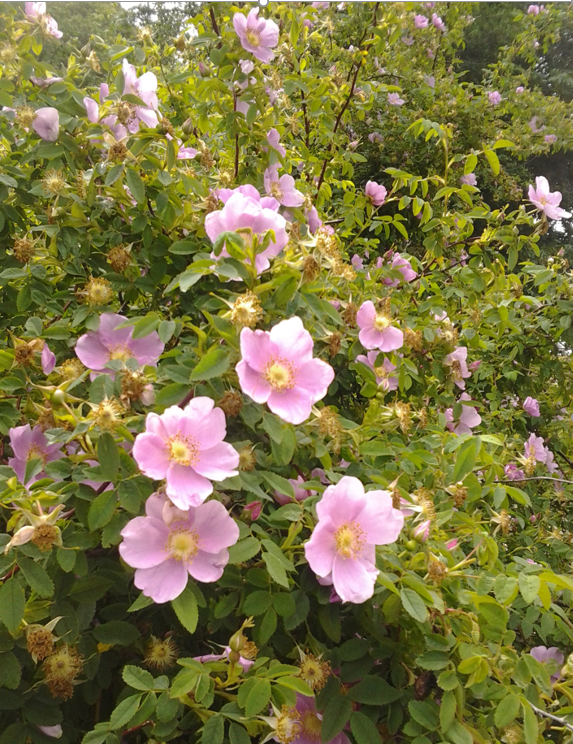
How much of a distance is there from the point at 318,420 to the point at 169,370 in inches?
9.1

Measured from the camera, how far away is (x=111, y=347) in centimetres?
88

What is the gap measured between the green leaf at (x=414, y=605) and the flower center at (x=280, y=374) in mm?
280

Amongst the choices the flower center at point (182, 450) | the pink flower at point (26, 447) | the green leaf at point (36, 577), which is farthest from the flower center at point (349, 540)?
the pink flower at point (26, 447)

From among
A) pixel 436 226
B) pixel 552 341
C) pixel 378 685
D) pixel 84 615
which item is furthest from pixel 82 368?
pixel 552 341

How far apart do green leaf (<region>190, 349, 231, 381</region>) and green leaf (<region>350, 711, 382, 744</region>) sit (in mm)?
445

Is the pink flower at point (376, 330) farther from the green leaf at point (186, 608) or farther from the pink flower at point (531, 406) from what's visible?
the pink flower at point (531, 406)

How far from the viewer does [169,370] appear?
680 mm

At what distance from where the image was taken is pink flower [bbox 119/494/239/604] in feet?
2.08

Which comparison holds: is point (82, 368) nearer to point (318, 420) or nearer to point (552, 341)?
point (318, 420)

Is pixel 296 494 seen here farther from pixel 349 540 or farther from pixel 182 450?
pixel 182 450

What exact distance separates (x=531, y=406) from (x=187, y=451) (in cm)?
188

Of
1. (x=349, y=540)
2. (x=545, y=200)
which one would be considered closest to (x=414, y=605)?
(x=349, y=540)

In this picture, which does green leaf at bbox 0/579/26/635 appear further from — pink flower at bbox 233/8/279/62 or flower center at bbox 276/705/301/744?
pink flower at bbox 233/8/279/62

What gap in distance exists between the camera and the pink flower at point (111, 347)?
0.87 meters
